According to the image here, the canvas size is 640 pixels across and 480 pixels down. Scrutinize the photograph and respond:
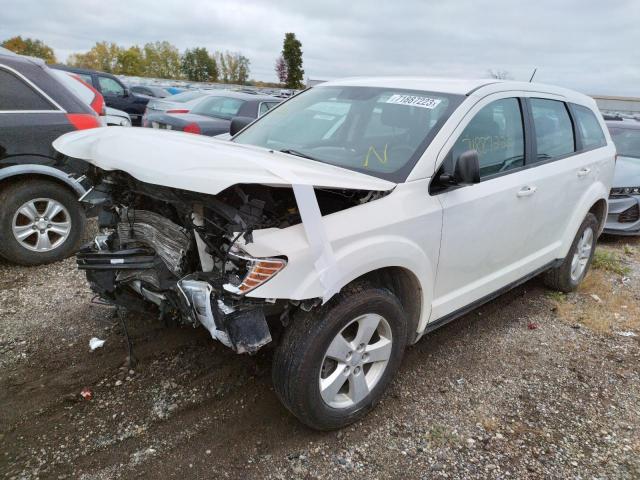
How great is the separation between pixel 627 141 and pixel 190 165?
325 inches

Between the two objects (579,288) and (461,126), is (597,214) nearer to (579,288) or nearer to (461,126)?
(579,288)

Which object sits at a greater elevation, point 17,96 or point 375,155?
point 17,96

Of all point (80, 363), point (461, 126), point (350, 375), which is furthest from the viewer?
point (80, 363)

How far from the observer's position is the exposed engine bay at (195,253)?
2.14m

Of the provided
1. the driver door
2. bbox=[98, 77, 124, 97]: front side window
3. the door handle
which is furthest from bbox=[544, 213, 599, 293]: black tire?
bbox=[98, 77, 124, 97]: front side window

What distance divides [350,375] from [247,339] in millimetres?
677

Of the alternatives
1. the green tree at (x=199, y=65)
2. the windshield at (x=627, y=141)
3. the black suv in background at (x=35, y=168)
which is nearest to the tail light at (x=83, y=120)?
the black suv in background at (x=35, y=168)

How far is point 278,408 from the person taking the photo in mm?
2793

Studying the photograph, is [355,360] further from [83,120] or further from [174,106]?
[174,106]

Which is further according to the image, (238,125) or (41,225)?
(41,225)

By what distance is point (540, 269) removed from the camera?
157 inches

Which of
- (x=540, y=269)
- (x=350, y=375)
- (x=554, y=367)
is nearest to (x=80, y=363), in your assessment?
(x=350, y=375)

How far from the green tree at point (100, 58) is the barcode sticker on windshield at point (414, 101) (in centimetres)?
8169

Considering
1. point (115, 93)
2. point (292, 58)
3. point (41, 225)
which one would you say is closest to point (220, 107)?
point (41, 225)
